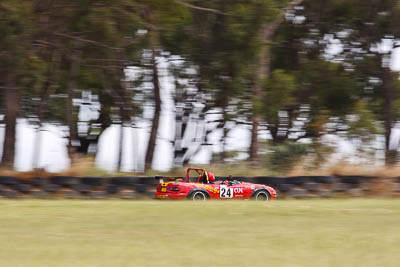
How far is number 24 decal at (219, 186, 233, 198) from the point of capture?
1537 centimetres

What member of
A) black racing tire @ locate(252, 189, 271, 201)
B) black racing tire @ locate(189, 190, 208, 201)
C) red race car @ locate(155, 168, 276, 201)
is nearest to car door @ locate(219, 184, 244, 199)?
red race car @ locate(155, 168, 276, 201)

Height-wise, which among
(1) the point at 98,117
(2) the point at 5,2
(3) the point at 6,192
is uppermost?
(2) the point at 5,2

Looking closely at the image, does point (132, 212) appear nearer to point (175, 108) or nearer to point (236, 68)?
point (236, 68)

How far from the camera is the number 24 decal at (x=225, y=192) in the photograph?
15.4 meters

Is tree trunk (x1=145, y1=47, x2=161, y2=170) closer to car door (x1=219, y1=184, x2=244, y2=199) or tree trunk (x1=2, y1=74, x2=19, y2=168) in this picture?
tree trunk (x1=2, y1=74, x2=19, y2=168)

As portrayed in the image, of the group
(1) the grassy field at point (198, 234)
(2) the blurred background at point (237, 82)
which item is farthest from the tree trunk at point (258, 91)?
(1) the grassy field at point (198, 234)

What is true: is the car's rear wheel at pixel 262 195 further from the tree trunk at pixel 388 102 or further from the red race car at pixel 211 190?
the tree trunk at pixel 388 102

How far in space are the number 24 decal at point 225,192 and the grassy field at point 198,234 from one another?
481 centimetres

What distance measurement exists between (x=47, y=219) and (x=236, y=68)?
1425 cm

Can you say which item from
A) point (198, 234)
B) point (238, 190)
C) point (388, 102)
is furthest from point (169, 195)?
point (388, 102)

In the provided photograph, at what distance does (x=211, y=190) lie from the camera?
15.4 meters

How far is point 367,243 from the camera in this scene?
704 centimetres

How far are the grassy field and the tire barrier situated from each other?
9.75 ft

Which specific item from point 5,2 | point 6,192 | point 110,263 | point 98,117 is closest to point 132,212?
point 110,263
